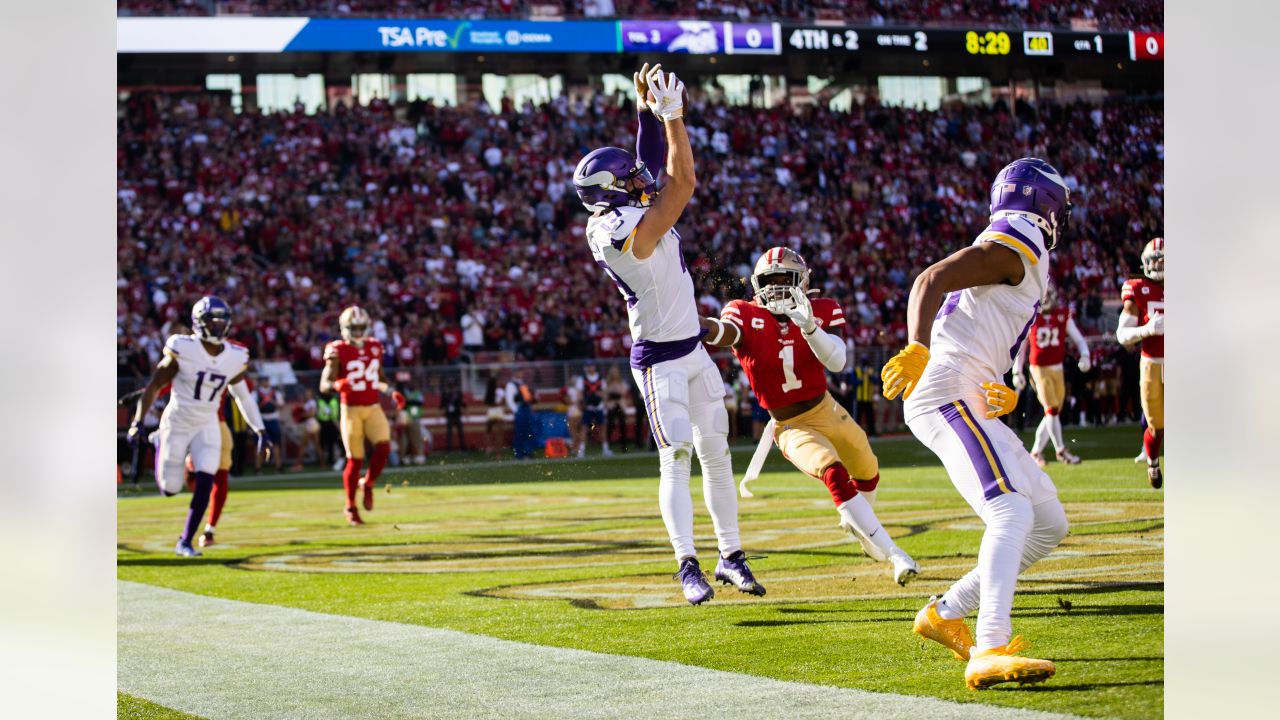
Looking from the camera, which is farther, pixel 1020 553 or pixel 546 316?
pixel 546 316

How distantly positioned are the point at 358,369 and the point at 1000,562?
26.9 ft

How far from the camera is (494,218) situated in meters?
24.8

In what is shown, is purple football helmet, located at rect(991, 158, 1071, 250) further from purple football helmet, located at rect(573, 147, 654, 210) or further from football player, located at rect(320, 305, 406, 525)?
football player, located at rect(320, 305, 406, 525)

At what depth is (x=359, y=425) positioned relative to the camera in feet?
38.8

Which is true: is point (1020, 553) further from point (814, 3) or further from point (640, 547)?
point (814, 3)

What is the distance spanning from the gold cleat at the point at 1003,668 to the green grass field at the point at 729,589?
0.15 feet

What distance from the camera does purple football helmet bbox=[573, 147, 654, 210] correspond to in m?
6.14

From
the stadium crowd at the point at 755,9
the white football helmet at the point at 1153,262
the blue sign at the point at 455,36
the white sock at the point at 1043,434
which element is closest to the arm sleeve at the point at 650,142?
the white football helmet at the point at 1153,262

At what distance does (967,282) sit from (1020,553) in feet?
2.85

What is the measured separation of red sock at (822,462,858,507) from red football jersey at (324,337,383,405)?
5.97 metres

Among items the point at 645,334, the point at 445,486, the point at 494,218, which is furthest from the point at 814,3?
the point at 645,334

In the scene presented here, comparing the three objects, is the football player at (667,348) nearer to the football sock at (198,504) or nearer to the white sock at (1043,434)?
the football sock at (198,504)

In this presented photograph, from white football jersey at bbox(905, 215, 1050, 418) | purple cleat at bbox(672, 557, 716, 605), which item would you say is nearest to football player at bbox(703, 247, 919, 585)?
purple cleat at bbox(672, 557, 716, 605)
